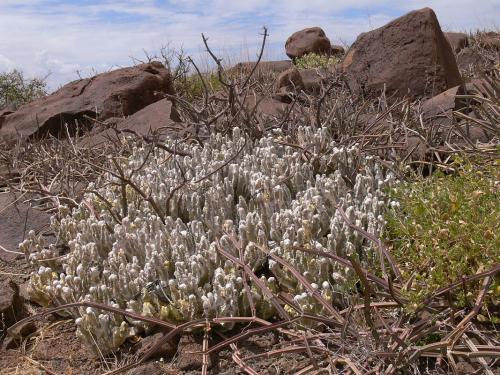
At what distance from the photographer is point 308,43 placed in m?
19.3

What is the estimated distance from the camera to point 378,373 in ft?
9.23

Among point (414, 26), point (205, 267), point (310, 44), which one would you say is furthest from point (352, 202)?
point (310, 44)

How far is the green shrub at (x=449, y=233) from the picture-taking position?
10.3ft

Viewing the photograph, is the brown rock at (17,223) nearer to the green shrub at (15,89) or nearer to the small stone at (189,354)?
the small stone at (189,354)

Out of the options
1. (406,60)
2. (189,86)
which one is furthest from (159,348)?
(189,86)

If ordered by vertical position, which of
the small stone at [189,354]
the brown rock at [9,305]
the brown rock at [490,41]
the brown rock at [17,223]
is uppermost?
the brown rock at [17,223]

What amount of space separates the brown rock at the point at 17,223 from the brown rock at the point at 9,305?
2.98 feet

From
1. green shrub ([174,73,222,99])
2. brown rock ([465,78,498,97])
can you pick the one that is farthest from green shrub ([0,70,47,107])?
brown rock ([465,78,498,97])

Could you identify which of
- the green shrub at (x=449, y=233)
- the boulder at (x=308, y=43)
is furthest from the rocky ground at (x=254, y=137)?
the boulder at (x=308, y=43)

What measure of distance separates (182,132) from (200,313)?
2.91m

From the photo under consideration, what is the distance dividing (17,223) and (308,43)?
49.9 feet

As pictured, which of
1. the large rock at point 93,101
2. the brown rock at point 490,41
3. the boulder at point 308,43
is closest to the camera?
the large rock at point 93,101

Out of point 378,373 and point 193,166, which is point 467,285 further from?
point 193,166

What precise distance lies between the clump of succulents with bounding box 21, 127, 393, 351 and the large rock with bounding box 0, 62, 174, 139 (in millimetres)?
4604
